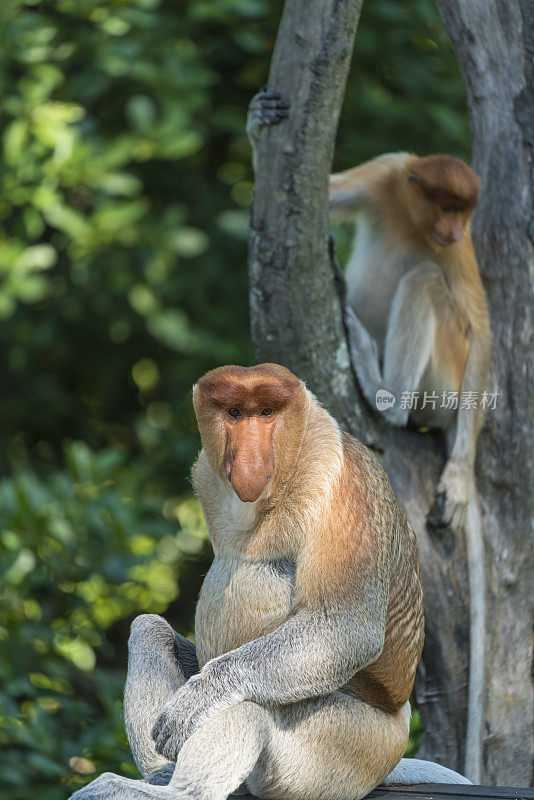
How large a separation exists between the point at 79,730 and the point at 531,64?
305 cm

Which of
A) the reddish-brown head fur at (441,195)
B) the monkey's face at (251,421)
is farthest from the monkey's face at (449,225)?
the monkey's face at (251,421)

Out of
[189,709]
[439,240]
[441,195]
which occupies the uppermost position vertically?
[441,195]

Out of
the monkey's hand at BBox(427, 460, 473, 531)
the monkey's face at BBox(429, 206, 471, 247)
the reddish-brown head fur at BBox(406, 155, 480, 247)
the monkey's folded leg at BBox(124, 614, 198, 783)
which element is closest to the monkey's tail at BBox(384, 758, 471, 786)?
the monkey's folded leg at BBox(124, 614, 198, 783)

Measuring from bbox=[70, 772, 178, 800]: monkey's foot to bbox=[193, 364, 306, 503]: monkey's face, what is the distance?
0.59 meters

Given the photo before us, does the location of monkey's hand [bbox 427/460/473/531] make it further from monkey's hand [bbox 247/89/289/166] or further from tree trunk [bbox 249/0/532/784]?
monkey's hand [bbox 247/89/289/166]

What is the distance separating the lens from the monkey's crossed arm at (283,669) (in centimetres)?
206

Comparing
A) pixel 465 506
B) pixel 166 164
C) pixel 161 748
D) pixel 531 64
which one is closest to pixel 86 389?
pixel 166 164

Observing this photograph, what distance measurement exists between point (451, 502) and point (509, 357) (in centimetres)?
64

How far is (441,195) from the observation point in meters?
4.01

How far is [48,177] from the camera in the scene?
4.30 m

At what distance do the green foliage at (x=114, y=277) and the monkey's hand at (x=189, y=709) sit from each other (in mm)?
1550

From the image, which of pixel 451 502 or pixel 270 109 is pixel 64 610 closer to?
pixel 451 502

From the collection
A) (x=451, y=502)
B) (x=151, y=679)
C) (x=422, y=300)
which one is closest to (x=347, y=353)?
(x=451, y=502)

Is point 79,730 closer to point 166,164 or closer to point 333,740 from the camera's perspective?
point 333,740
